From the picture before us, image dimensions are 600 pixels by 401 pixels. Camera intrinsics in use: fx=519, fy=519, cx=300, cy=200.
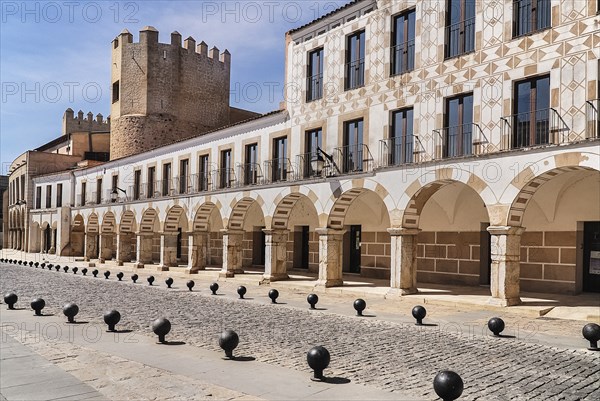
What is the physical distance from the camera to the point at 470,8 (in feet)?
47.0

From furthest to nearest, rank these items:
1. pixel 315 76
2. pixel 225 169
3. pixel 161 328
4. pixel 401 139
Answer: pixel 225 169
pixel 315 76
pixel 401 139
pixel 161 328

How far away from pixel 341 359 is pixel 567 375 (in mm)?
3055

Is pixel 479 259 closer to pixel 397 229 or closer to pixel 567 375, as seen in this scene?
pixel 397 229

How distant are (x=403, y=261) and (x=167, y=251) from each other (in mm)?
14766

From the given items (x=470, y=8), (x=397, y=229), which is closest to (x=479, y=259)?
(x=397, y=229)

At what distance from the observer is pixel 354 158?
1714 cm

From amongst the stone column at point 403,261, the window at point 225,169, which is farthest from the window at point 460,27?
the window at point 225,169

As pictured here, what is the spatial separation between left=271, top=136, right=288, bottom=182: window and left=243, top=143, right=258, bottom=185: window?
1.21 meters

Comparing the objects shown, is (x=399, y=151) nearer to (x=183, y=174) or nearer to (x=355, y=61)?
(x=355, y=61)

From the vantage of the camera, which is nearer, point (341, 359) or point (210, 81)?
point (341, 359)

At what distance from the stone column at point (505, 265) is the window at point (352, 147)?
5358 mm

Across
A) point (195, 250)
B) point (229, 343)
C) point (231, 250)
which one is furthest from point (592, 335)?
point (195, 250)

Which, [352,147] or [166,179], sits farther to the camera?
[166,179]

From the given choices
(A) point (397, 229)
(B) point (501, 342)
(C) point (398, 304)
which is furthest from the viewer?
(A) point (397, 229)
